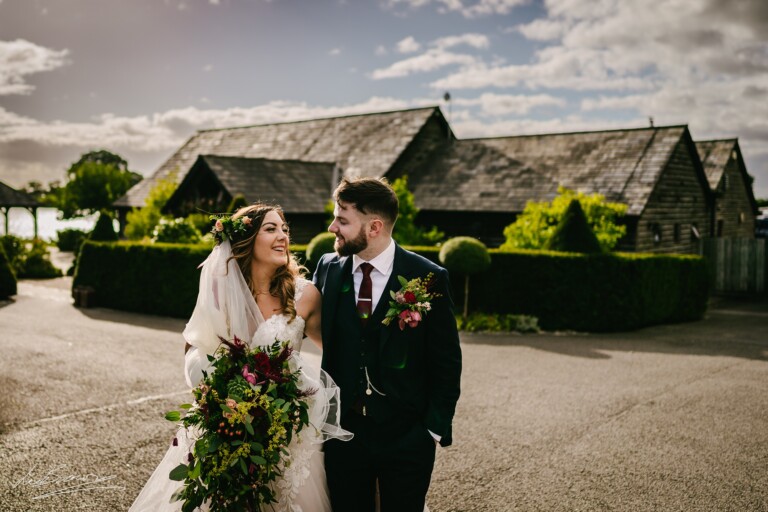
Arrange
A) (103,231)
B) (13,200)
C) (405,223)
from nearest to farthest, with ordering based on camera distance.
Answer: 1. (103,231)
2. (405,223)
3. (13,200)

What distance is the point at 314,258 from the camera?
15.1 metres

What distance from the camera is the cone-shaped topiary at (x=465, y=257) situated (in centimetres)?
1388

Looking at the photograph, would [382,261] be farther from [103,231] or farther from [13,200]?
[13,200]

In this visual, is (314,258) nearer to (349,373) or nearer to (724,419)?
(724,419)

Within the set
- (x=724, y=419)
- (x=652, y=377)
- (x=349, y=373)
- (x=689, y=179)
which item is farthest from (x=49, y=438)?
(x=689, y=179)

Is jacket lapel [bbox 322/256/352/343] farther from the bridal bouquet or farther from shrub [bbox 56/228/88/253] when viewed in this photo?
shrub [bbox 56/228/88/253]

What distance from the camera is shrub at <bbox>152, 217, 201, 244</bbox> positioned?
58.3 feet

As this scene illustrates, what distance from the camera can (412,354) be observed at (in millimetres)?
3463

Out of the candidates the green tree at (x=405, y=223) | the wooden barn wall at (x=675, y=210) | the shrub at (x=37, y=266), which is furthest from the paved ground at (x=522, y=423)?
the shrub at (x=37, y=266)

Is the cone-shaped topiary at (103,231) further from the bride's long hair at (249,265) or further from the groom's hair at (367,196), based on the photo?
the groom's hair at (367,196)

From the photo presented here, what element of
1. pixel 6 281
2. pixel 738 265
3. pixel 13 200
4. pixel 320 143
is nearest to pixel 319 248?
pixel 6 281

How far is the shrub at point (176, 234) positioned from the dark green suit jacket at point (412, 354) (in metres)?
15.3

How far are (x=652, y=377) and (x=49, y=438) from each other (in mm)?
8370

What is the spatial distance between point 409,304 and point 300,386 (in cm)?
84
